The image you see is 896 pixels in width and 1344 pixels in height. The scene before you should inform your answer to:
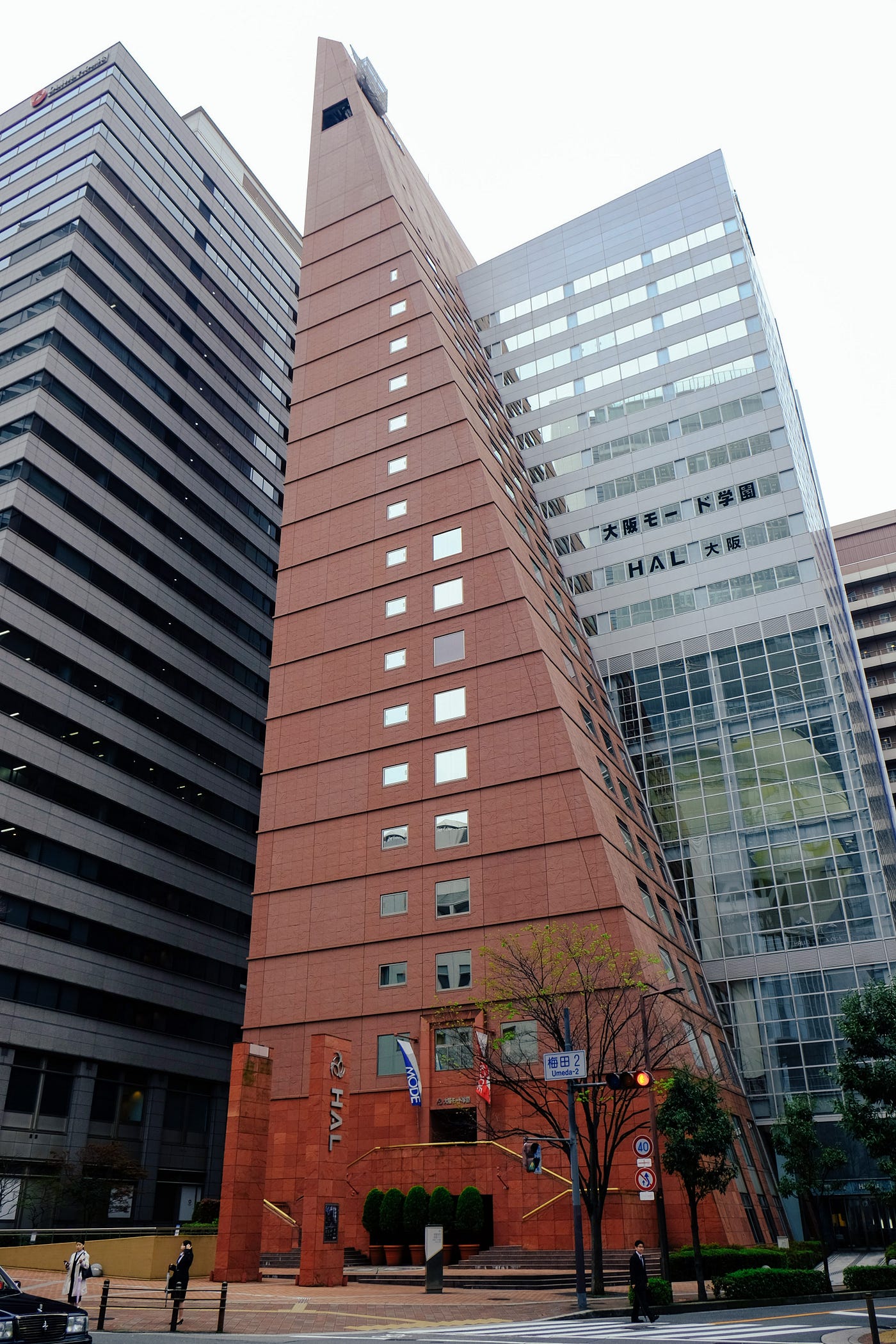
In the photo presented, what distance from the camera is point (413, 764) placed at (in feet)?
155

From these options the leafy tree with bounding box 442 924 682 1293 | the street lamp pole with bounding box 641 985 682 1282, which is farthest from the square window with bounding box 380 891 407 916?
the street lamp pole with bounding box 641 985 682 1282

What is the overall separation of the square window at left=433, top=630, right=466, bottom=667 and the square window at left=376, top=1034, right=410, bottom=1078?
56.2 feet

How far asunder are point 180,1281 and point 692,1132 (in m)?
14.7

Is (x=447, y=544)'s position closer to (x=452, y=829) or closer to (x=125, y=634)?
(x=452, y=829)

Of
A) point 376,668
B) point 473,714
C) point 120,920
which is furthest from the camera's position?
point 120,920

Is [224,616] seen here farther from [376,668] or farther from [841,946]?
[841,946]

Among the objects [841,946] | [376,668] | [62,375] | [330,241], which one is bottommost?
[841,946]

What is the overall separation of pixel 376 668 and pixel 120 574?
2148cm

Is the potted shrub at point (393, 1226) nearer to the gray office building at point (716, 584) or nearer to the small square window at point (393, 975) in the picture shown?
the small square window at point (393, 975)

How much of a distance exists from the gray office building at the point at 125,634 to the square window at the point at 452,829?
22291mm

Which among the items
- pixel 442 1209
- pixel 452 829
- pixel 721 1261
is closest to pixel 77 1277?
pixel 442 1209

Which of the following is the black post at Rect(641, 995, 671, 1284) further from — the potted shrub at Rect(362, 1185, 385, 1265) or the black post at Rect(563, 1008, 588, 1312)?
the potted shrub at Rect(362, 1185, 385, 1265)

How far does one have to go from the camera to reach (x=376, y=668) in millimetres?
50938

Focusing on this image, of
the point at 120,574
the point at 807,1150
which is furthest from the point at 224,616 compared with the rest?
the point at 807,1150
